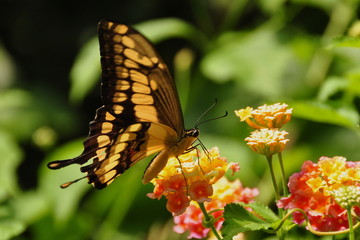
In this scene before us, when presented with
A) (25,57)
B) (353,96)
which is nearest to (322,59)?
(353,96)

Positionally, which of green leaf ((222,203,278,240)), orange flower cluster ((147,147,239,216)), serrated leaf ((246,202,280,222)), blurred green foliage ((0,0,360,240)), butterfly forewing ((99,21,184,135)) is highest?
butterfly forewing ((99,21,184,135))

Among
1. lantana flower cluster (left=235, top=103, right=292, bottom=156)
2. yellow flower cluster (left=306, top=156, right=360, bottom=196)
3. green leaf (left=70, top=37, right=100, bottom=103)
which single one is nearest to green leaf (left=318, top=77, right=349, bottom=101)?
lantana flower cluster (left=235, top=103, right=292, bottom=156)

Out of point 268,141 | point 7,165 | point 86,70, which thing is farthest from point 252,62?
point 268,141

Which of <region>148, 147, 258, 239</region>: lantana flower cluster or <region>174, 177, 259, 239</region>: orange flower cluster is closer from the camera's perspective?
<region>148, 147, 258, 239</region>: lantana flower cluster

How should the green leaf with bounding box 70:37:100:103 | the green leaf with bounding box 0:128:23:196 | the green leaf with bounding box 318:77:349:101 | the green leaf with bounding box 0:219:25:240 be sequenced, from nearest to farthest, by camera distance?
the green leaf with bounding box 0:219:25:240
the green leaf with bounding box 318:77:349:101
the green leaf with bounding box 0:128:23:196
the green leaf with bounding box 70:37:100:103

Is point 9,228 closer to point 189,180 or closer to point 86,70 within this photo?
point 189,180

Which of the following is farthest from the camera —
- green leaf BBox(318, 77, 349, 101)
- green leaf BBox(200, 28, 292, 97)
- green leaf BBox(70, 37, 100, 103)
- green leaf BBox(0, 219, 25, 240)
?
green leaf BBox(70, 37, 100, 103)

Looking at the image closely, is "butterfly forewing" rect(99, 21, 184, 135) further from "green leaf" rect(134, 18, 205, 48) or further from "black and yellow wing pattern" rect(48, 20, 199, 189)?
"green leaf" rect(134, 18, 205, 48)
